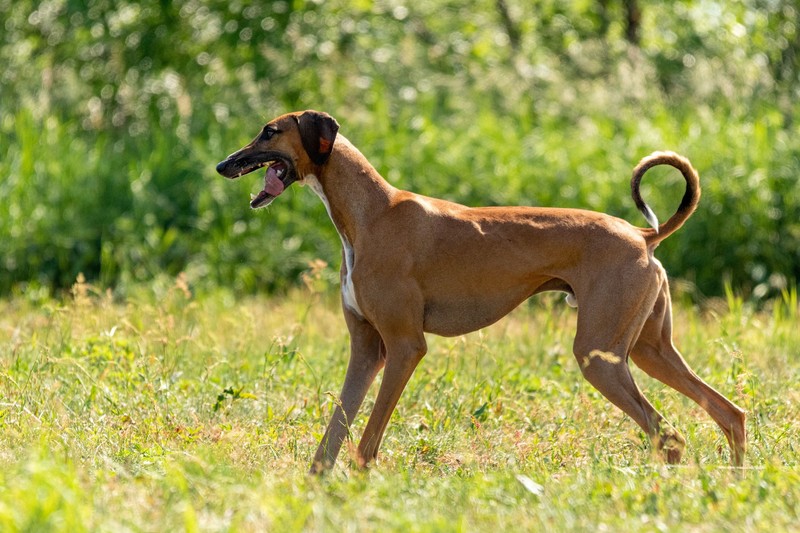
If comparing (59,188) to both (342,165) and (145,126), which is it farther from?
(342,165)

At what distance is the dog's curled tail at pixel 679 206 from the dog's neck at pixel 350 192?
47.8 inches

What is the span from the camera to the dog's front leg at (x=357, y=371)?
5676mm

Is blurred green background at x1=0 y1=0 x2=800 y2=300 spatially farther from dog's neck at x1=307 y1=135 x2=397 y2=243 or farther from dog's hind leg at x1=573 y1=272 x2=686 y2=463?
dog's hind leg at x1=573 y1=272 x2=686 y2=463

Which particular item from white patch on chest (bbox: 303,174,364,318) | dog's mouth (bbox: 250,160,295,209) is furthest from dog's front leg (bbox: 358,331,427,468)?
dog's mouth (bbox: 250,160,295,209)

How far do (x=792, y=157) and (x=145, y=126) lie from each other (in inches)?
285

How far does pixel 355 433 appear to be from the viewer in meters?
6.16

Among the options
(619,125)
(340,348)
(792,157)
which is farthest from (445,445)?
(619,125)

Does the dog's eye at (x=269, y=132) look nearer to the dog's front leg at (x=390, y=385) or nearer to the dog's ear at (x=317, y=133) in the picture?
the dog's ear at (x=317, y=133)

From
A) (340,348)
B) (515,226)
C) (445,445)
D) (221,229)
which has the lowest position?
(221,229)

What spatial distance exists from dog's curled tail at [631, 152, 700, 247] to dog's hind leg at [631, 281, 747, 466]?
25cm

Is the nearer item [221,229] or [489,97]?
[221,229]

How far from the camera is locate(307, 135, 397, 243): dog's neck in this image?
581cm

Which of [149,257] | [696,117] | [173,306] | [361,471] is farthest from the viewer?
[696,117]

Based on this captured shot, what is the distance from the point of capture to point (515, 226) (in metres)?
5.76
